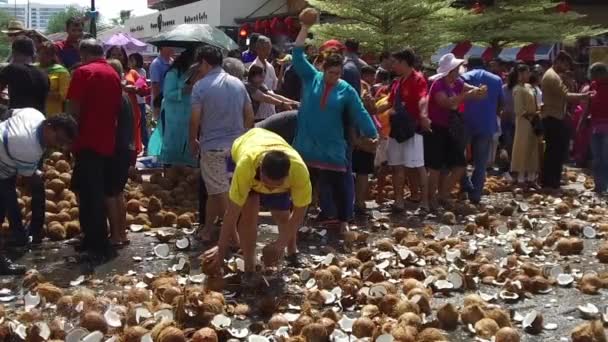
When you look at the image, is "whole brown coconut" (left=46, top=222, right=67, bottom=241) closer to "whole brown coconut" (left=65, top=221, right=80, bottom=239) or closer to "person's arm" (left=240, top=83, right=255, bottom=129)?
"whole brown coconut" (left=65, top=221, right=80, bottom=239)

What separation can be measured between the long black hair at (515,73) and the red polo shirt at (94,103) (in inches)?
269

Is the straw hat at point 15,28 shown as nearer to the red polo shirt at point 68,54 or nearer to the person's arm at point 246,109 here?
the red polo shirt at point 68,54

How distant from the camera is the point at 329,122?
791cm

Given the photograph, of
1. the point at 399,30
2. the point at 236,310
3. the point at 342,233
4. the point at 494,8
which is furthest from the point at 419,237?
the point at 494,8

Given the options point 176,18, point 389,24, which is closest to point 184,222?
point 389,24

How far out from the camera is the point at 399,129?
366 inches

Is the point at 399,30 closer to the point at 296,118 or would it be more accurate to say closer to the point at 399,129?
the point at 399,129

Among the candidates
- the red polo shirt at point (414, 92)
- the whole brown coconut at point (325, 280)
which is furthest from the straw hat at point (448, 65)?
the whole brown coconut at point (325, 280)

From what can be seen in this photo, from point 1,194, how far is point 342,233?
313 cm

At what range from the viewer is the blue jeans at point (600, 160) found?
36.7 ft

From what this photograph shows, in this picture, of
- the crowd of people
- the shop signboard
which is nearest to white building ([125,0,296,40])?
the shop signboard

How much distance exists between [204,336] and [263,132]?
2.00m

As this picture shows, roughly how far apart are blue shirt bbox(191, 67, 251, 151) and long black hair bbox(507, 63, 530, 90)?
591 cm

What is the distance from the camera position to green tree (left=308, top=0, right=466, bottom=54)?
685 inches
